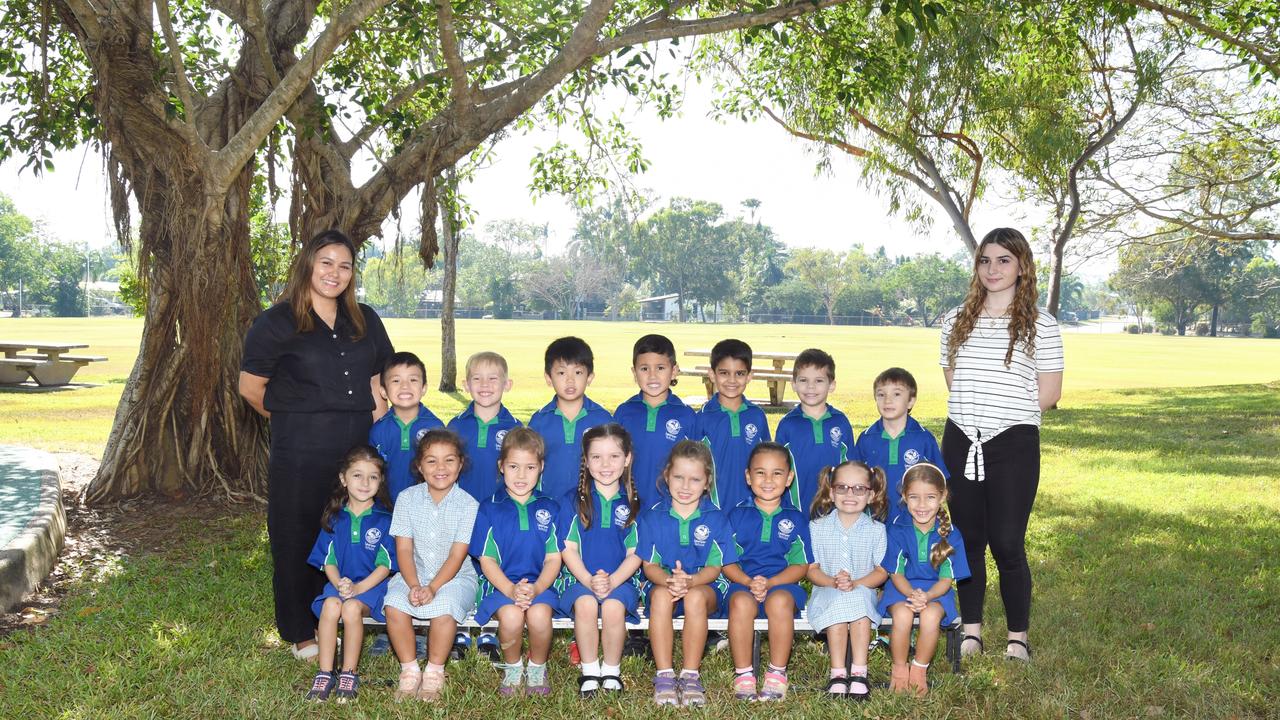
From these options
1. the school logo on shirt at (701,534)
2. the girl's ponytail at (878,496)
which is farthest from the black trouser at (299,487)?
the girl's ponytail at (878,496)

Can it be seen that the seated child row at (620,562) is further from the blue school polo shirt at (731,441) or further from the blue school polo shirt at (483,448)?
the blue school polo shirt at (731,441)

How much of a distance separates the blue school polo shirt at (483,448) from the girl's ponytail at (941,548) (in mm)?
1903

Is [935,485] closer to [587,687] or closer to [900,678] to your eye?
[900,678]

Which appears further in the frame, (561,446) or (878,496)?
(561,446)

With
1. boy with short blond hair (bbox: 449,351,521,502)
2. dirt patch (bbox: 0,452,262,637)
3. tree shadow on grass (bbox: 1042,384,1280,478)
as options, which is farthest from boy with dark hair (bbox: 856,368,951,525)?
tree shadow on grass (bbox: 1042,384,1280,478)

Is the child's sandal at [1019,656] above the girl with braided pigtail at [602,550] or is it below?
below

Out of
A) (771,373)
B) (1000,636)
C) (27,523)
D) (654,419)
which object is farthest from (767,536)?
(771,373)

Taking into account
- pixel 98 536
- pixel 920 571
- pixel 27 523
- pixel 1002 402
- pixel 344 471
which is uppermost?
pixel 1002 402

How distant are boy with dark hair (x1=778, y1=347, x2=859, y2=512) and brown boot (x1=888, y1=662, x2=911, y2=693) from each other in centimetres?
86

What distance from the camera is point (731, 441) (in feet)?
14.8

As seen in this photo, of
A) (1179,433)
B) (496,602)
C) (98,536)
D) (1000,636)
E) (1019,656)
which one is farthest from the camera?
(1179,433)

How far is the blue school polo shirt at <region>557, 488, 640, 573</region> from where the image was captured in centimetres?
396

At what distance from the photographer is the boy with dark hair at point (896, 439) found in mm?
4270

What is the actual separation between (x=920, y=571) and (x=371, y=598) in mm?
2278
